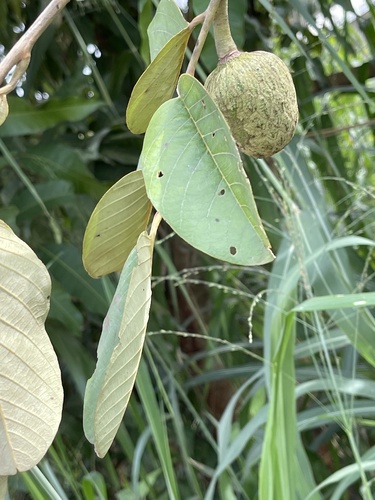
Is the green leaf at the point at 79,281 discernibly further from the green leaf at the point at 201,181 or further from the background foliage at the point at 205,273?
the green leaf at the point at 201,181

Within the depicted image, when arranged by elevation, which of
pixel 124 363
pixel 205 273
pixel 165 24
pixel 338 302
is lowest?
pixel 205 273

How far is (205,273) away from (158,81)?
38.4 inches

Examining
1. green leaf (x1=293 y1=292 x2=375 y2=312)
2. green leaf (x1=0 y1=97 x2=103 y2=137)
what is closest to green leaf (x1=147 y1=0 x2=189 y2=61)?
green leaf (x1=293 y1=292 x2=375 y2=312)

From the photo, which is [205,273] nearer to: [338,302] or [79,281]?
[79,281]

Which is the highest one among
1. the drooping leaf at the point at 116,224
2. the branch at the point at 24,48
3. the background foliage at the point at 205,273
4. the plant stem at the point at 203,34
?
the branch at the point at 24,48

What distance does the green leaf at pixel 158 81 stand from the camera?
32cm

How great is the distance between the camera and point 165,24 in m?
0.37

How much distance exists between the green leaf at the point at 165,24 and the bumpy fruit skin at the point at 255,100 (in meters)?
0.03

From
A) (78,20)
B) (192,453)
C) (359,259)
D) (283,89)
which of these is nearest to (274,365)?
(283,89)

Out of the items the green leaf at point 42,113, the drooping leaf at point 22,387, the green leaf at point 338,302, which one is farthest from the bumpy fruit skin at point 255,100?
the green leaf at point 42,113

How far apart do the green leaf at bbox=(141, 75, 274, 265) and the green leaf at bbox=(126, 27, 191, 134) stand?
33 millimetres

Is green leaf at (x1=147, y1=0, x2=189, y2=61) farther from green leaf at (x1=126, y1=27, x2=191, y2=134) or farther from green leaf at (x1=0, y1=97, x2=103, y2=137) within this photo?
green leaf at (x1=0, y1=97, x2=103, y2=137)

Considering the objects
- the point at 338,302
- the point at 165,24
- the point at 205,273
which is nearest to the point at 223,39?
the point at 165,24

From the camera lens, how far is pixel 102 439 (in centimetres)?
29
